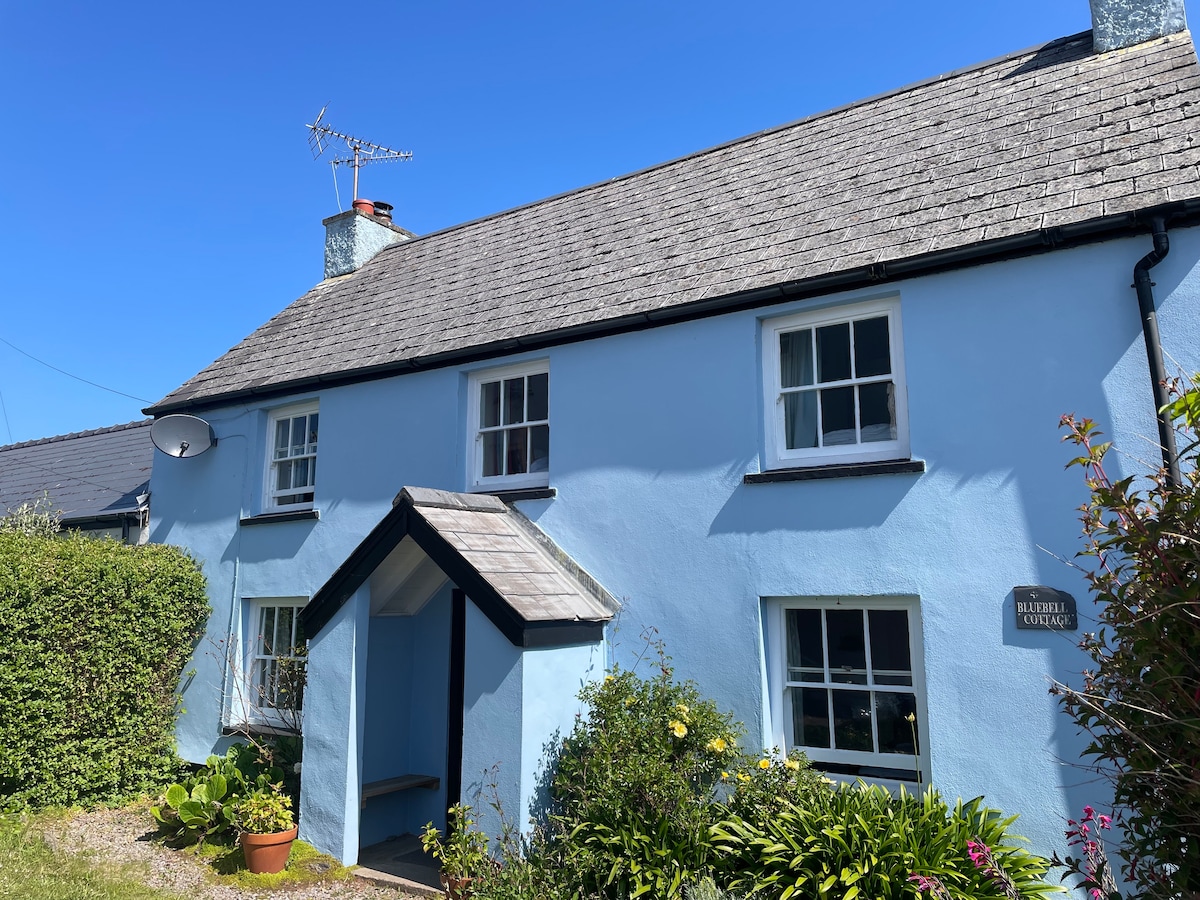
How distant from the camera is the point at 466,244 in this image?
13.0 meters

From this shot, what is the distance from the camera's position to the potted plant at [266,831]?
8.16m

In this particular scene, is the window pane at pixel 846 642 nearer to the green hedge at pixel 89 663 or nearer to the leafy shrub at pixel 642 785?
the leafy shrub at pixel 642 785

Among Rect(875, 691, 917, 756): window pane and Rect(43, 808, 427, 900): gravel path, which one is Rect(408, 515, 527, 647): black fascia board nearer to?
Rect(43, 808, 427, 900): gravel path

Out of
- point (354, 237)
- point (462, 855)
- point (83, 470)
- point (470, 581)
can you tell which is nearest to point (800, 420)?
point (470, 581)

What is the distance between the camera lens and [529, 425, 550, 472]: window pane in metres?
9.62

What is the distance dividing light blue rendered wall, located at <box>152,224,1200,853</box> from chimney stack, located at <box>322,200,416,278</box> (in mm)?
5970

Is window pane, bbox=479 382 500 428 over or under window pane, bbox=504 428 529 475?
over

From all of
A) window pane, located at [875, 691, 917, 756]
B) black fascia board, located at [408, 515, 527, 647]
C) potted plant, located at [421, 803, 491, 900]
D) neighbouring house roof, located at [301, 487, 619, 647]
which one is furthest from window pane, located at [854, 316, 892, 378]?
potted plant, located at [421, 803, 491, 900]

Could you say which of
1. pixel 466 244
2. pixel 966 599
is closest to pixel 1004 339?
pixel 966 599

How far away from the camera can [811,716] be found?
741cm

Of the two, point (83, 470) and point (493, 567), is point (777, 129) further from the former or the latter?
point (83, 470)

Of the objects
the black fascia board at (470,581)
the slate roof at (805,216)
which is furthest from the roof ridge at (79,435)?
the black fascia board at (470,581)

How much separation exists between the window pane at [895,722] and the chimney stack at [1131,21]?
272 inches

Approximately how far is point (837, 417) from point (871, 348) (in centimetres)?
69
